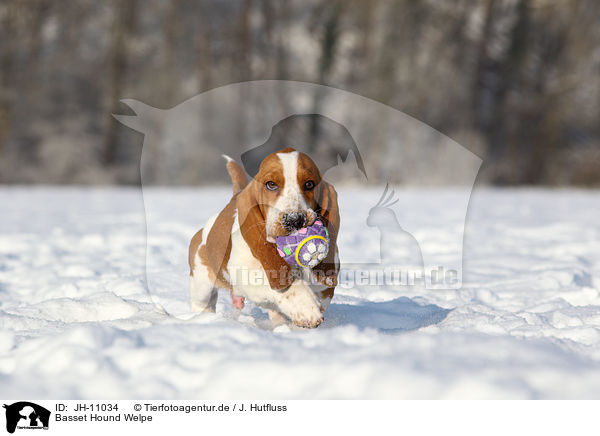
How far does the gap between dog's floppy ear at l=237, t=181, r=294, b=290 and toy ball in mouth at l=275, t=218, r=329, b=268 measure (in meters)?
0.06

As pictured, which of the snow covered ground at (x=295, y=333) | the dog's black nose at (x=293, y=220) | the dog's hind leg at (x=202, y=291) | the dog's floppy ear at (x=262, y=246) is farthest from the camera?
the dog's hind leg at (x=202, y=291)

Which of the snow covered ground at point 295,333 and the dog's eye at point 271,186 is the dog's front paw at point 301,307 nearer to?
the snow covered ground at point 295,333

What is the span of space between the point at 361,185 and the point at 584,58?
17.5 meters

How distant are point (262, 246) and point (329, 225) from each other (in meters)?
0.31

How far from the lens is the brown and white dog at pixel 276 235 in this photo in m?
2.16

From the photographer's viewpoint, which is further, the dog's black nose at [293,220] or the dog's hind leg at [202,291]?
the dog's hind leg at [202,291]

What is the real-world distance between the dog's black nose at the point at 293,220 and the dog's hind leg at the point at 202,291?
76cm

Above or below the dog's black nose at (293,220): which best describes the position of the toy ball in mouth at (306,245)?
below

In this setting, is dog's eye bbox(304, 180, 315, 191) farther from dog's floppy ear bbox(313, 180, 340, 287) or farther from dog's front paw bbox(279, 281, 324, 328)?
dog's front paw bbox(279, 281, 324, 328)

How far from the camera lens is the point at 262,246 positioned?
2244 millimetres

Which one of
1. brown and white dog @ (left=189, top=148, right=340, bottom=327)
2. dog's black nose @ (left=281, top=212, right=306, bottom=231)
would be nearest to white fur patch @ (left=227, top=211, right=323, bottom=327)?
brown and white dog @ (left=189, top=148, right=340, bottom=327)

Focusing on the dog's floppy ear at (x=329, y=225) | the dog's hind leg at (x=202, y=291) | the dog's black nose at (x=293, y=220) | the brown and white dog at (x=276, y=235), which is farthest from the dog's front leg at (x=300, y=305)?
the dog's hind leg at (x=202, y=291)

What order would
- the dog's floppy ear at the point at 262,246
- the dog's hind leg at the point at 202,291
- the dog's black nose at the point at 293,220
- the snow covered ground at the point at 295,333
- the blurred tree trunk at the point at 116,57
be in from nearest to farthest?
the snow covered ground at the point at 295,333
the dog's black nose at the point at 293,220
the dog's floppy ear at the point at 262,246
the dog's hind leg at the point at 202,291
the blurred tree trunk at the point at 116,57

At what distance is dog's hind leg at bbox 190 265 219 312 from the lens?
272 cm
